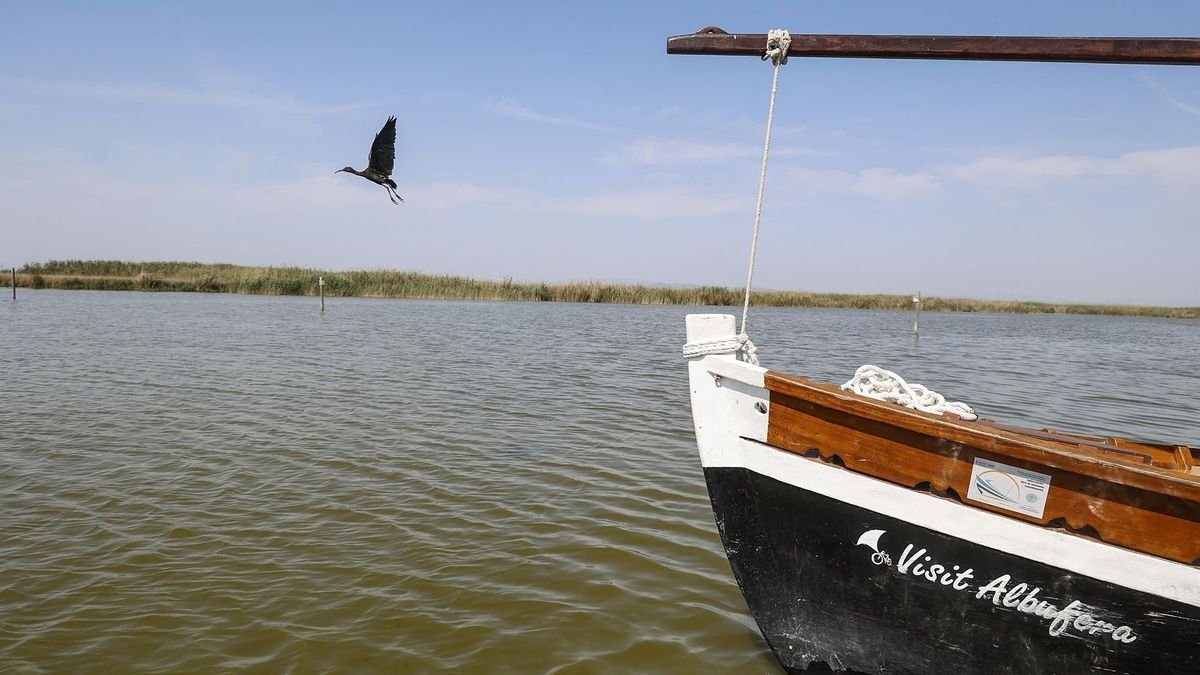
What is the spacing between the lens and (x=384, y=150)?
266 inches

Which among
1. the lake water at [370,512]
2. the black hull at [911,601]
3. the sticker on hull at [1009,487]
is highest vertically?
the sticker on hull at [1009,487]

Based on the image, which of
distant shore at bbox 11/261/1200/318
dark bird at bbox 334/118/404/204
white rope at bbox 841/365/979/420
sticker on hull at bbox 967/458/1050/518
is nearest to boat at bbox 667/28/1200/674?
sticker on hull at bbox 967/458/1050/518

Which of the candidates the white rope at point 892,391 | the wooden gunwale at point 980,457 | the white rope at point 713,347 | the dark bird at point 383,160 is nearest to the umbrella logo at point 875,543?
the wooden gunwale at point 980,457

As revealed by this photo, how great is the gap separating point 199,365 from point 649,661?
11.5 meters

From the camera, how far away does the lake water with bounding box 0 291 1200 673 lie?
11.6 feet

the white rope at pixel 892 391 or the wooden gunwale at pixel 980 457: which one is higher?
the white rope at pixel 892 391

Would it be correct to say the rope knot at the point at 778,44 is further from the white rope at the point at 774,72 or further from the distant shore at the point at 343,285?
the distant shore at the point at 343,285

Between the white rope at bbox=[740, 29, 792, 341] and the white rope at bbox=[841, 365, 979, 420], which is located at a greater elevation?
the white rope at bbox=[740, 29, 792, 341]

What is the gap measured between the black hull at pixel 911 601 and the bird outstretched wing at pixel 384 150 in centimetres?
495

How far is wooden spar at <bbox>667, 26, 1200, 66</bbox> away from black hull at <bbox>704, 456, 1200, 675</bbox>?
2102 millimetres

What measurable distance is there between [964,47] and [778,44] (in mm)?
898

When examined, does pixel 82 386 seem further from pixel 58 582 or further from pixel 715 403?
pixel 715 403

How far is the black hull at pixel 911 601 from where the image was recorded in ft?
8.14

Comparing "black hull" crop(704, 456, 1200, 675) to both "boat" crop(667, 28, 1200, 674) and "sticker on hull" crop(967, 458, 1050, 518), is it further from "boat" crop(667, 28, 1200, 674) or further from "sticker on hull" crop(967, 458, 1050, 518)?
"sticker on hull" crop(967, 458, 1050, 518)
